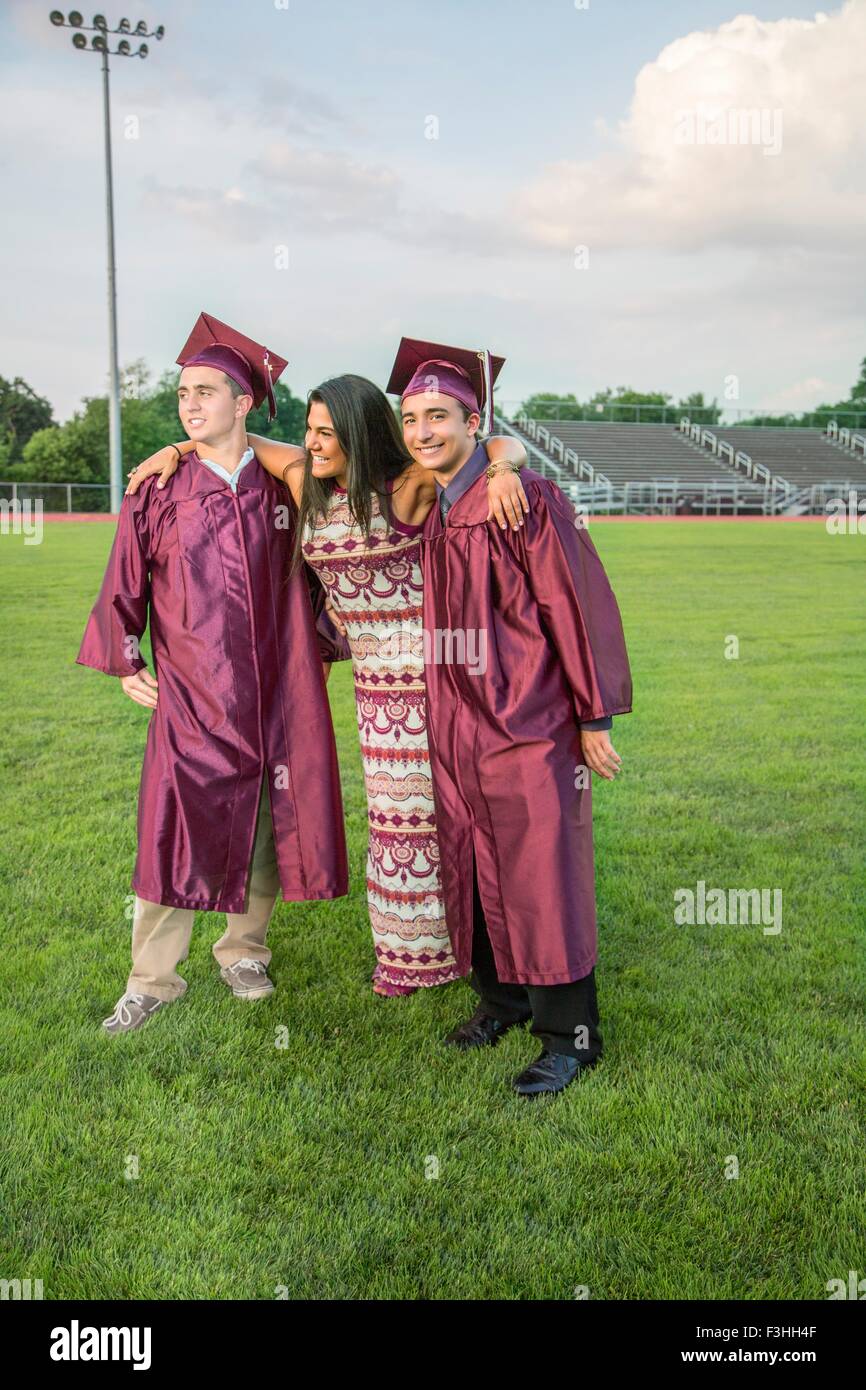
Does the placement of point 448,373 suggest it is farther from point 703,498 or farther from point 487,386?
point 703,498

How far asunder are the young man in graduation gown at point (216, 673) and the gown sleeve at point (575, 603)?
0.86m

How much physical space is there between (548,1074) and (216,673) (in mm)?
1566

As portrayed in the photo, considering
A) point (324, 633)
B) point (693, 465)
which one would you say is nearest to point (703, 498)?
point (693, 465)

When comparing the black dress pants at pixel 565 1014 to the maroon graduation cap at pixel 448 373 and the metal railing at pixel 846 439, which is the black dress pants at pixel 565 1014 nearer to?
the maroon graduation cap at pixel 448 373

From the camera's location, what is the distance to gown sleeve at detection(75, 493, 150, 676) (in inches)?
139

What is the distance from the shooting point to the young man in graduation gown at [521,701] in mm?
3100

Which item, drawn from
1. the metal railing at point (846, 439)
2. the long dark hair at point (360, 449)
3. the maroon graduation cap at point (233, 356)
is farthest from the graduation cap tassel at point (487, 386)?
the metal railing at point (846, 439)

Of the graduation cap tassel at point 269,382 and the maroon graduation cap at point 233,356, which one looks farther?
the graduation cap tassel at point 269,382

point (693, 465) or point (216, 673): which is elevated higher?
point (693, 465)

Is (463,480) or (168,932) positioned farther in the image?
(168,932)

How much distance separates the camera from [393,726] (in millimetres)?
3490

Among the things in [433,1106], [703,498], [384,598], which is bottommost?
[433,1106]
